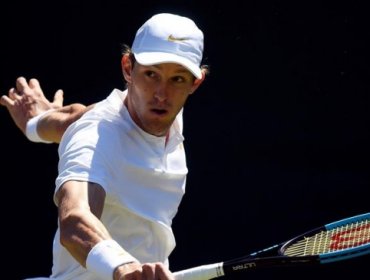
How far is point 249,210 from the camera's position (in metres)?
5.28

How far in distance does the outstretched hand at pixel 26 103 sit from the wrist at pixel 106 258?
1.61m

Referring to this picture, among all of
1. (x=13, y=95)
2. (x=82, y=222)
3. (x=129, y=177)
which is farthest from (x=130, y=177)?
(x=13, y=95)

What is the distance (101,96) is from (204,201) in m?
0.62

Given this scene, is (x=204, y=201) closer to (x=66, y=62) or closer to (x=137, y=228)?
(x=66, y=62)

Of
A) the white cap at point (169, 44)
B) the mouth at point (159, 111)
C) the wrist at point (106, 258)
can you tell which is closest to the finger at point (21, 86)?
the white cap at point (169, 44)

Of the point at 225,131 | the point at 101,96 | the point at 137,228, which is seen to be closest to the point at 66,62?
the point at 101,96

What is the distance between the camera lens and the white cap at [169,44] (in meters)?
3.67

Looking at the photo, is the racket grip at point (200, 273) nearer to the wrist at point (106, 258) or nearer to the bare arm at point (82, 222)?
the bare arm at point (82, 222)

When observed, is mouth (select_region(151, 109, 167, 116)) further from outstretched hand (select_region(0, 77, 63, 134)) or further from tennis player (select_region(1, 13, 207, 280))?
outstretched hand (select_region(0, 77, 63, 134))

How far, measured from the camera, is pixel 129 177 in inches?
145

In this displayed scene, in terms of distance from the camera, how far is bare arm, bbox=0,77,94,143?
436cm

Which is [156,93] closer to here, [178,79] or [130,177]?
[178,79]

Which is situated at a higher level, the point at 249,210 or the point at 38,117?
the point at 38,117

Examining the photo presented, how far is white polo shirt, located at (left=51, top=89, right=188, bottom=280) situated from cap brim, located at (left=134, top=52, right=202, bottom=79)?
0.17 m
